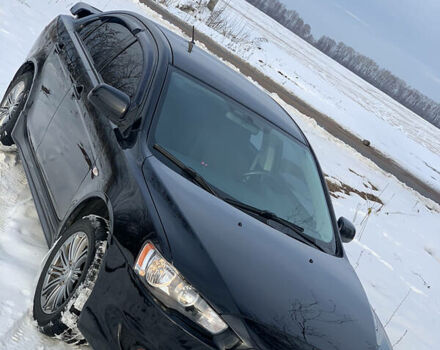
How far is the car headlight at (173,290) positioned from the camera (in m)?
2.27

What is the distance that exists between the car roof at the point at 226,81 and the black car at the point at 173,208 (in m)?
0.02

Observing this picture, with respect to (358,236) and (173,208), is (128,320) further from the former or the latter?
(358,236)

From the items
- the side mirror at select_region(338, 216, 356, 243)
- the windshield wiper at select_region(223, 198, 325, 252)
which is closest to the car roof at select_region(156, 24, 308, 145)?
the side mirror at select_region(338, 216, 356, 243)

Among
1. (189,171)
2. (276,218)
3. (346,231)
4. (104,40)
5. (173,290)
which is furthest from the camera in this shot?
(104,40)

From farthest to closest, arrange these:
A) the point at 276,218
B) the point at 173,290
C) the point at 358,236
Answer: the point at 358,236, the point at 276,218, the point at 173,290

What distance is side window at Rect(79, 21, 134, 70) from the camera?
13.9 ft

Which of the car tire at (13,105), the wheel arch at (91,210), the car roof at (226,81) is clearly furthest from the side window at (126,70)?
the car tire at (13,105)

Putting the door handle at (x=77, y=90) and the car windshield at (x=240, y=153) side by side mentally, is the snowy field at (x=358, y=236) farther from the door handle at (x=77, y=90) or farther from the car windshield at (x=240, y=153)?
the car windshield at (x=240, y=153)

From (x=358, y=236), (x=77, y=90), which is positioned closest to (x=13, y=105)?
(x=77, y=90)

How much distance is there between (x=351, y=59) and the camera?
477ft

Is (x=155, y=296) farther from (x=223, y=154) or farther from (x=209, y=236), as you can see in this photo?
(x=223, y=154)

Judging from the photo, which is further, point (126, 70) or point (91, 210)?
point (126, 70)

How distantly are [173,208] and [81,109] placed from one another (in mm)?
1476

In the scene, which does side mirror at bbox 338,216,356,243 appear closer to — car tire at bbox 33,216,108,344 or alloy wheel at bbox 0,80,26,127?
car tire at bbox 33,216,108,344
